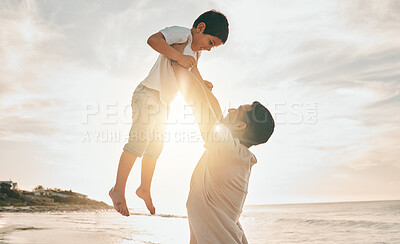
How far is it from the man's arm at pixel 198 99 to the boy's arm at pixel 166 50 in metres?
0.21

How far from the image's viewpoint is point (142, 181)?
280 cm

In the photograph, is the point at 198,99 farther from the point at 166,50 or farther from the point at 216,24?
the point at 216,24

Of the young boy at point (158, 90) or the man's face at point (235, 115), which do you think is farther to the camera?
the young boy at point (158, 90)

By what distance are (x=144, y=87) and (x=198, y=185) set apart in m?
0.92

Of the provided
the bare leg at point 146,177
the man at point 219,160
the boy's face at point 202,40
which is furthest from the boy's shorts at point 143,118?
the man at point 219,160

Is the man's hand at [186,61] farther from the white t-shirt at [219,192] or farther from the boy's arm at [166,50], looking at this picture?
the white t-shirt at [219,192]

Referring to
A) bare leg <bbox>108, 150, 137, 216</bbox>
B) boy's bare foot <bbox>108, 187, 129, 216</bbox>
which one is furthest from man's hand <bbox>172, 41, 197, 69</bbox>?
boy's bare foot <bbox>108, 187, 129, 216</bbox>

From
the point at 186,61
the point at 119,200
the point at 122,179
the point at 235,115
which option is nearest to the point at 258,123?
the point at 235,115

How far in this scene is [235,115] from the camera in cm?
208

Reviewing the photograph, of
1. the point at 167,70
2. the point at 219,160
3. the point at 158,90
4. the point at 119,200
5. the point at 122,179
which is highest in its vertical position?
the point at 167,70

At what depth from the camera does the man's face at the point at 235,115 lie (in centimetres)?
205

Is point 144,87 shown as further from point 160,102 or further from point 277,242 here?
point 277,242

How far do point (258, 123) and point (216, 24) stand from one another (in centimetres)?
82

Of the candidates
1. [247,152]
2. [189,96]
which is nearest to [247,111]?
[247,152]
